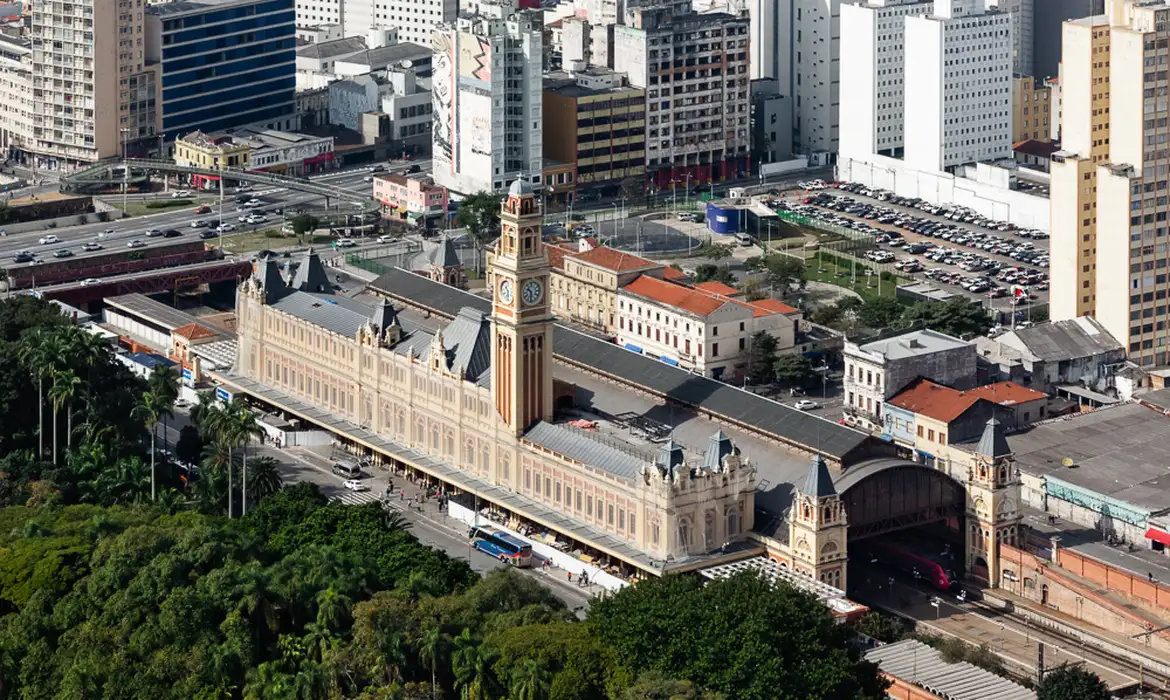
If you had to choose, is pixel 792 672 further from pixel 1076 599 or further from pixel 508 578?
pixel 1076 599

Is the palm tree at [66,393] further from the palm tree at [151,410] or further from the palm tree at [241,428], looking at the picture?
the palm tree at [241,428]

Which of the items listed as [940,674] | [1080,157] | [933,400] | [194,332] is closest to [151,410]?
[194,332]

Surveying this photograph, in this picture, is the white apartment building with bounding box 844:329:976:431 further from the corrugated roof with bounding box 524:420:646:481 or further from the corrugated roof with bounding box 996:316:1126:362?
the corrugated roof with bounding box 524:420:646:481

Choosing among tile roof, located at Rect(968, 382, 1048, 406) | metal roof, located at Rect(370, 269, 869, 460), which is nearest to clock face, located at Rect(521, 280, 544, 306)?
metal roof, located at Rect(370, 269, 869, 460)

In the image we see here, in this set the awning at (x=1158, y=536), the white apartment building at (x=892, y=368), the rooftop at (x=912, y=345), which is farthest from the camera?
the rooftop at (x=912, y=345)

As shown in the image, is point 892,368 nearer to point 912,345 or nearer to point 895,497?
point 912,345

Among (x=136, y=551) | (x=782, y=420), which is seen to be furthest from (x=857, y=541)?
(x=136, y=551)

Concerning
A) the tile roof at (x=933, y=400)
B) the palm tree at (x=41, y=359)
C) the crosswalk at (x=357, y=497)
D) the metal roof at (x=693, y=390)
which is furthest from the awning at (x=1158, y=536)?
the palm tree at (x=41, y=359)
